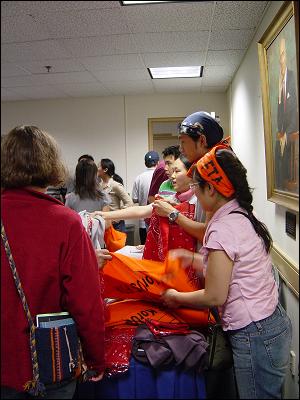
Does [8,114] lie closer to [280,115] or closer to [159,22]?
[159,22]

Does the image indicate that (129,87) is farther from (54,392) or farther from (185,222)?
(54,392)

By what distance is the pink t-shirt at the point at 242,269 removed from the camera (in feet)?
3.09

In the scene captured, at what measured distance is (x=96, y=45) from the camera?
95cm

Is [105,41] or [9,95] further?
[105,41]

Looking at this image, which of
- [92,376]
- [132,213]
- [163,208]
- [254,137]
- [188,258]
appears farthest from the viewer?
[254,137]

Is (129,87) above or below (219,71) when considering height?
below

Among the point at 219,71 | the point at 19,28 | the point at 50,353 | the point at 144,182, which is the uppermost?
the point at 219,71

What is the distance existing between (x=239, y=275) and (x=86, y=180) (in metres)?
0.80

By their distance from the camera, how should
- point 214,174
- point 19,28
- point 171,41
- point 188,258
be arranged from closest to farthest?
point 19,28
point 214,174
point 171,41
point 188,258

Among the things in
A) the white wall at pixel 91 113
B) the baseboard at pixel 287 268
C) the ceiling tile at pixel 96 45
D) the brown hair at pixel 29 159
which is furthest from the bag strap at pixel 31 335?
the baseboard at pixel 287 268

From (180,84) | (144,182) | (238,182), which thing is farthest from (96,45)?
(144,182)

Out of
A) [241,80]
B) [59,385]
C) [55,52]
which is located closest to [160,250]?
[59,385]

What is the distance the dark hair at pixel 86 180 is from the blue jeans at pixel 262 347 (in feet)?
2.44

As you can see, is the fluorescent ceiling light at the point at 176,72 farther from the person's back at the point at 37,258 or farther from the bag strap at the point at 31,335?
the bag strap at the point at 31,335
